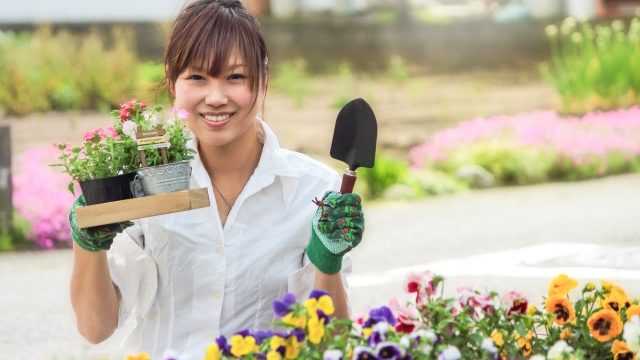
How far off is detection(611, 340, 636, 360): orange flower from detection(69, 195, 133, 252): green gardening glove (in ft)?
3.51

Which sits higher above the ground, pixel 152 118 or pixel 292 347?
pixel 152 118

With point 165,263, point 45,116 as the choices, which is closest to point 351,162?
point 165,263

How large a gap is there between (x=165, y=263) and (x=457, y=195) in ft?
25.8

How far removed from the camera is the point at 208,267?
2.94 meters

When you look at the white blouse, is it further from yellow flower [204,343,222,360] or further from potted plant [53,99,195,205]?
yellow flower [204,343,222,360]

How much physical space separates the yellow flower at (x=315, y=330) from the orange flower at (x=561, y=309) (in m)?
0.65

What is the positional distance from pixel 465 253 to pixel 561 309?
5259mm

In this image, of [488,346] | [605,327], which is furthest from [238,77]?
[605,327]

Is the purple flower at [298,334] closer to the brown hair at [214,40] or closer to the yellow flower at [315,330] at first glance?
the yellow flower at [315,330]

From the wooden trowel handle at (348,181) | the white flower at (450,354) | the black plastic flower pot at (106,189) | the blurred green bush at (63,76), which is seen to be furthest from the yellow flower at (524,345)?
the blurred green bush at (63,76)

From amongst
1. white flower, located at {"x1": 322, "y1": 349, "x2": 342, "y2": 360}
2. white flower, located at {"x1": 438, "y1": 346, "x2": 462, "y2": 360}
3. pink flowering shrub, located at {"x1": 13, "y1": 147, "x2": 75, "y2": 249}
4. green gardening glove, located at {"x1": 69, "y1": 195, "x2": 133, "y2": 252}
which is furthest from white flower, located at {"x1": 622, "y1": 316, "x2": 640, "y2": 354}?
pink flowering shrub, located at {"x1": 13, "y1": 147, "x2": 75, "y2": 249}

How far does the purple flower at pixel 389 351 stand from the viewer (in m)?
2.32

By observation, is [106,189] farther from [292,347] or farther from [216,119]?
[292,347]

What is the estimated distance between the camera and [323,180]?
3090 millimetres
